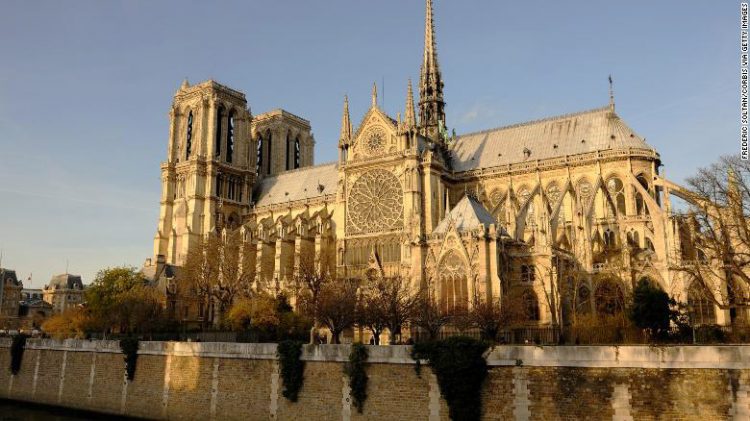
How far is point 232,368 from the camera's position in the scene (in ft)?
96.4

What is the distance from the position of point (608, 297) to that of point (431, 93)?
30173mm

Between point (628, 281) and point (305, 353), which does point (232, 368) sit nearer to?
point (305, 353)

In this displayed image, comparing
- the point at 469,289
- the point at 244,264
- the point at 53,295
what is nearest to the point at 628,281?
the point at 469,289

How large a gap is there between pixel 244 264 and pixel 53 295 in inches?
2590

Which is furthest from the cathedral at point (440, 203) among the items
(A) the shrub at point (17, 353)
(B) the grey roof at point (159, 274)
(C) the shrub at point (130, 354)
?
(A) the shrub at point (17, 353)

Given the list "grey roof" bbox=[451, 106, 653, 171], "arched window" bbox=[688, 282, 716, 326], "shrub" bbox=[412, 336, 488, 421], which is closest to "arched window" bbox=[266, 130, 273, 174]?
"grey roof" bbox=[451, 106, 653, 171]

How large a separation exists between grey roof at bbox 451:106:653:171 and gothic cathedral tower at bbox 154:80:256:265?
2524 centimetres

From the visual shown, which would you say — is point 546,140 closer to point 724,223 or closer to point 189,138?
point 724,223

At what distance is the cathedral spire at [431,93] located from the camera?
60438 mm

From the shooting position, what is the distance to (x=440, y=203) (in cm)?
5103

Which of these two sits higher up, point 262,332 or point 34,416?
point 262,332

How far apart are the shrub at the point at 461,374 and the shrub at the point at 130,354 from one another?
1815 cm

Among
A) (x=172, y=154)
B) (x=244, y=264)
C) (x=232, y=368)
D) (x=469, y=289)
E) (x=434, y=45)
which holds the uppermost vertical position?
(x=434, y=45)

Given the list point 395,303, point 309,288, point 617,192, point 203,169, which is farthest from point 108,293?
→ point 617,192
